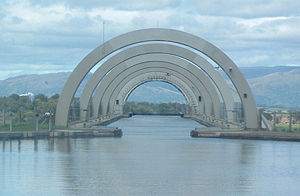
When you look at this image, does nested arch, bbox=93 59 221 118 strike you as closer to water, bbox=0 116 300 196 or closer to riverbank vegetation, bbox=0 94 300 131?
riverbank vegetation, bbox=0 94 300 131

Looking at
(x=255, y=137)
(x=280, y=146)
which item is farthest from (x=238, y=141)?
(x=280, y=146)

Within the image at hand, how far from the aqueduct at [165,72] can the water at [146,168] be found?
22.7 ft

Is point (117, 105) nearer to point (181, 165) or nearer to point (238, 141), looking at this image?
point (238, 141)

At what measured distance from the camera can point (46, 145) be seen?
33.1 meters

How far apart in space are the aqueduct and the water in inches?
272

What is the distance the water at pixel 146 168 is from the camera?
1905 cm

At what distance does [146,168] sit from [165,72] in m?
46.4

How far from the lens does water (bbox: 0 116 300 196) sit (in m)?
19.0

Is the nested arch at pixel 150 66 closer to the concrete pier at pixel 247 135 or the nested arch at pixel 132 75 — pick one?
the nested arch at pixel 132 75

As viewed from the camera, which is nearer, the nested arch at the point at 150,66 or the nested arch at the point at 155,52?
the nested arch at the point at 155,52

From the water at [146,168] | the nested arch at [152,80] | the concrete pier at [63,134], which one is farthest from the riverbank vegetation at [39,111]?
the water at [146,168]

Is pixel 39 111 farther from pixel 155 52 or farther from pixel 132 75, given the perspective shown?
pixel 155 52

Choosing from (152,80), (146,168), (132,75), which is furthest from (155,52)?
(152,80)

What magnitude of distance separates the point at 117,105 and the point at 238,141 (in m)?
45.4
